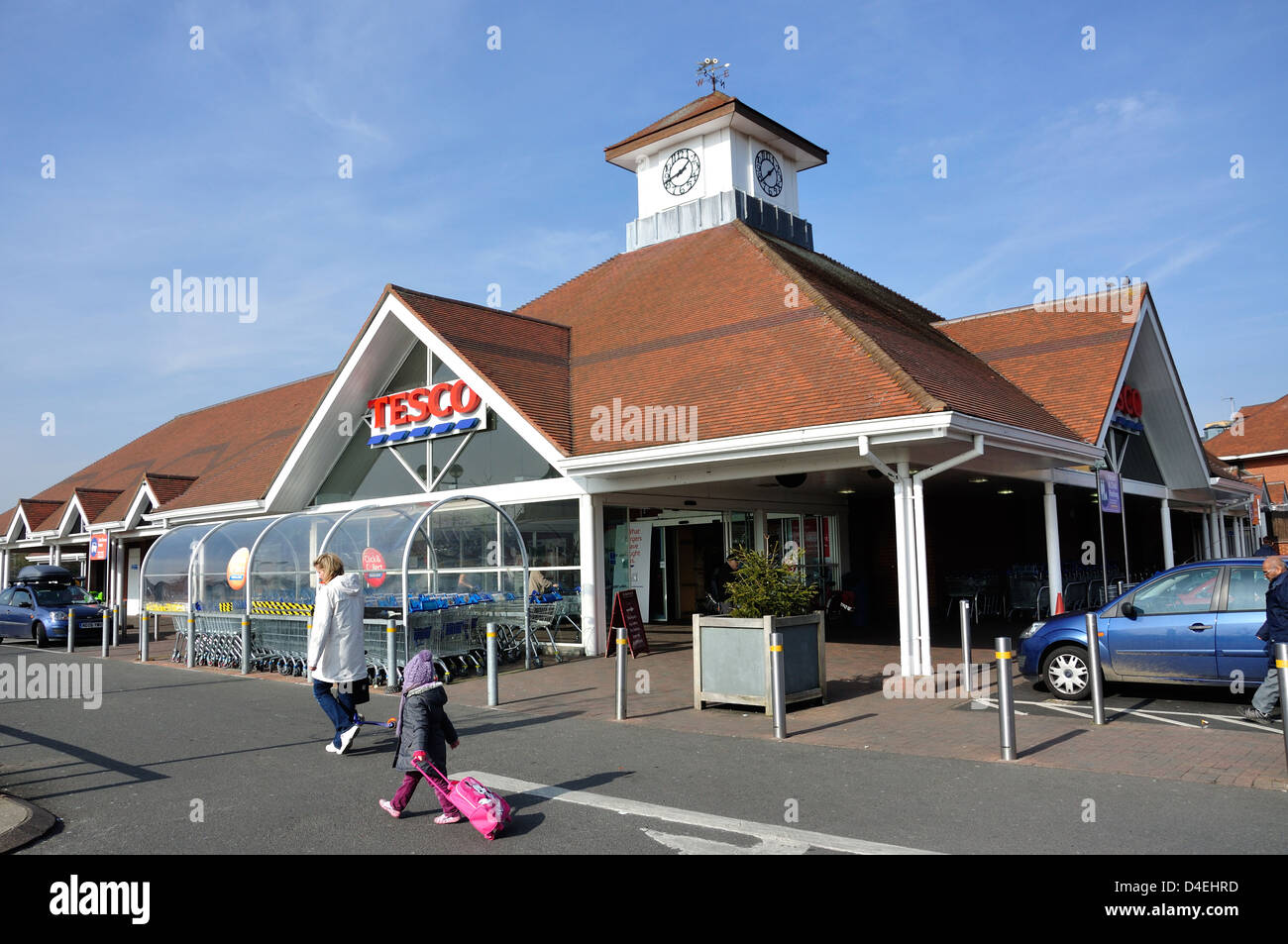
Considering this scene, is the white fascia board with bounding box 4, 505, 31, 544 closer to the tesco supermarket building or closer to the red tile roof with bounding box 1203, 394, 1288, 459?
the tesco supermarket building

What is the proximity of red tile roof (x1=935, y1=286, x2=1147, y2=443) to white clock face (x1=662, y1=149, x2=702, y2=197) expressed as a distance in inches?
292

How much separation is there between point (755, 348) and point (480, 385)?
516 centimetres

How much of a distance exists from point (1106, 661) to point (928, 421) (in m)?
3.37

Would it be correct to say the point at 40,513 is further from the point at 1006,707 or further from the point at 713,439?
the point at 1006,707

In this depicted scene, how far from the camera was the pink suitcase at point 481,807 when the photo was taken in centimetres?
597

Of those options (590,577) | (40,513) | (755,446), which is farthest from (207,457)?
(755,446)

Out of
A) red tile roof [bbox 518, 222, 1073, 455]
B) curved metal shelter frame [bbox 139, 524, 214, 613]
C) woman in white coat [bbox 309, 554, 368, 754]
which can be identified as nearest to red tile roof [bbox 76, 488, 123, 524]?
curved metal shelter frame [bbox 139, 524, 214, 613]

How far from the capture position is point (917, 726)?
30.9ft

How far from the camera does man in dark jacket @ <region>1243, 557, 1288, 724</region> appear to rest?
855cm

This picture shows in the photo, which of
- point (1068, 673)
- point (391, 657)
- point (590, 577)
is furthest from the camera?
point (590, 577)

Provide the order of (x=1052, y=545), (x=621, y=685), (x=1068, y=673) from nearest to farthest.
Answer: (x=621, y=685), (x=1068, y=673), (x=1052, y=545)

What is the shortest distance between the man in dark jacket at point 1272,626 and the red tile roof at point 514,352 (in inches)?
407
